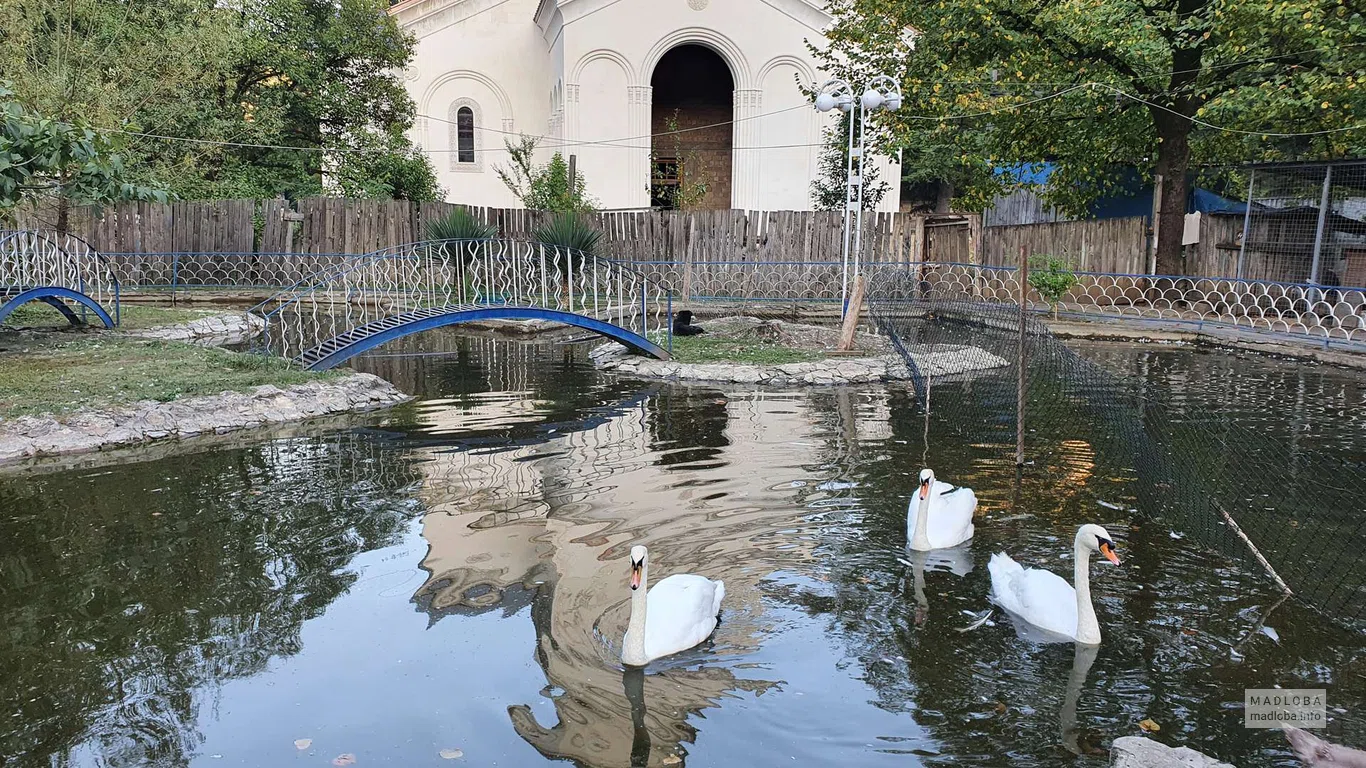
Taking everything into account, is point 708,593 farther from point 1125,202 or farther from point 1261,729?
point 1125,202

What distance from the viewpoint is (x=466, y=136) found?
30484 millimetres

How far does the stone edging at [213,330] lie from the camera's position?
1572 cm

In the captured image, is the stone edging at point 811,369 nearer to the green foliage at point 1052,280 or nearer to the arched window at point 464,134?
the green foliage at point 1052,280

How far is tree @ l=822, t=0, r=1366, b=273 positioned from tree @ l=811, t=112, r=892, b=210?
6273 mm

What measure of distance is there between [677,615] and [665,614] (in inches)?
2.6

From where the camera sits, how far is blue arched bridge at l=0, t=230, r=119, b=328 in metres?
13.9

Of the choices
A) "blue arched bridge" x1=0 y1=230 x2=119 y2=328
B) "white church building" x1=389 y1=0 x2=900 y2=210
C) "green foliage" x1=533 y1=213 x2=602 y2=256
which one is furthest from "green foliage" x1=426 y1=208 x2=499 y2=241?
"white church building" x1=389 y1=0 x2=900 y2=210

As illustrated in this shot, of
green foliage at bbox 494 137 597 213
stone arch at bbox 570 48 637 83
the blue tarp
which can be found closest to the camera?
the blue tarp

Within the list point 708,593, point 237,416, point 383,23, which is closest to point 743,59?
point 383,23

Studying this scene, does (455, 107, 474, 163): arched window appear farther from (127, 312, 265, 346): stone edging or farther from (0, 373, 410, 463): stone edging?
(0, 373, 410, 463): stone edging

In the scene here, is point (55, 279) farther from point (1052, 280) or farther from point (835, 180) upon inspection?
point (835, 180)

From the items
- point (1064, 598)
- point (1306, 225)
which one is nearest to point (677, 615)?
point (1064, 598)

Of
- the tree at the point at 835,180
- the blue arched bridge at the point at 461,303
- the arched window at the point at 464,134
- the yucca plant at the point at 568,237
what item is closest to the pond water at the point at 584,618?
the blue arched bridge at the point at 461,303

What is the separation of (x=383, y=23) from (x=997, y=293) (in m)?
16.9
